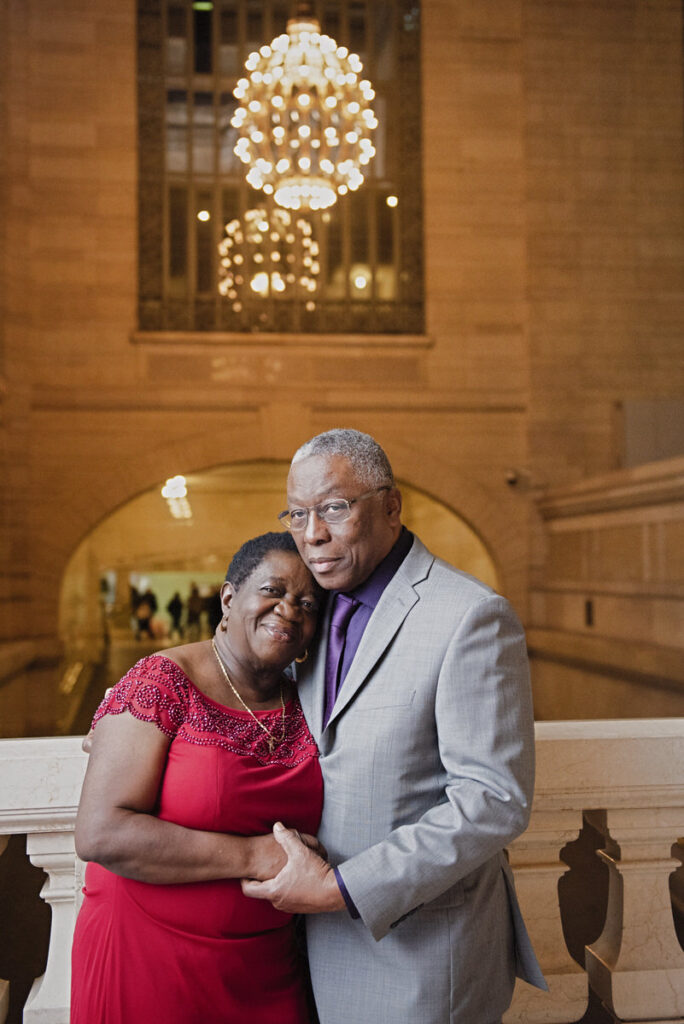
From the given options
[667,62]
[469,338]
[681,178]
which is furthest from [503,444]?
[667,62]

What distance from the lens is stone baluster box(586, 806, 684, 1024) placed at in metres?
2.21

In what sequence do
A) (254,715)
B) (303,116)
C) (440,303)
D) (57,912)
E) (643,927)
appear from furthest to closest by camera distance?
(440,303)
(303,116)
(643,927)
(57,912)
(254,715)

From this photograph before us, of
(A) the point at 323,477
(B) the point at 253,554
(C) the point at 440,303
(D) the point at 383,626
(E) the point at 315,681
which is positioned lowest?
(E) the point at 315,681

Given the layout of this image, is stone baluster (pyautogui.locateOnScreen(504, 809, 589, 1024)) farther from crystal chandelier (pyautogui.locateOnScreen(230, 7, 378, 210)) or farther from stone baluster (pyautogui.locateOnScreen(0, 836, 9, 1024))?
crystal chandelier (pyautogui.locateOnScreen(230, 7, 378, 210))

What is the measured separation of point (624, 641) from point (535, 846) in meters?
7.10

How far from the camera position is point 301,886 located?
5.32ft

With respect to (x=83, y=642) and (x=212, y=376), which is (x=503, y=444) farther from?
(x=83, y=642)

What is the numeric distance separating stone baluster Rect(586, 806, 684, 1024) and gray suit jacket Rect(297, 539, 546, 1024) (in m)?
0.51

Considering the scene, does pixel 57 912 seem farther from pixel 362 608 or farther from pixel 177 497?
pixel 177 497

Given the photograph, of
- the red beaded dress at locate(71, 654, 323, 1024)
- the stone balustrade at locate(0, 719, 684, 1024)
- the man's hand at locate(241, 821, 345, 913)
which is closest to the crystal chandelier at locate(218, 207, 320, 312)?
the stone balustrade at locate(0, 719, 684, 1024)

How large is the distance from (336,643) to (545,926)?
990 mm

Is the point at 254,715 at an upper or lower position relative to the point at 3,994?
upper

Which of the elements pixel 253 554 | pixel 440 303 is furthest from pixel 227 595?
pixel 440 303

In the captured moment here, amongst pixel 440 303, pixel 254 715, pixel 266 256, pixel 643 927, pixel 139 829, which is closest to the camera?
pixel 139 829
